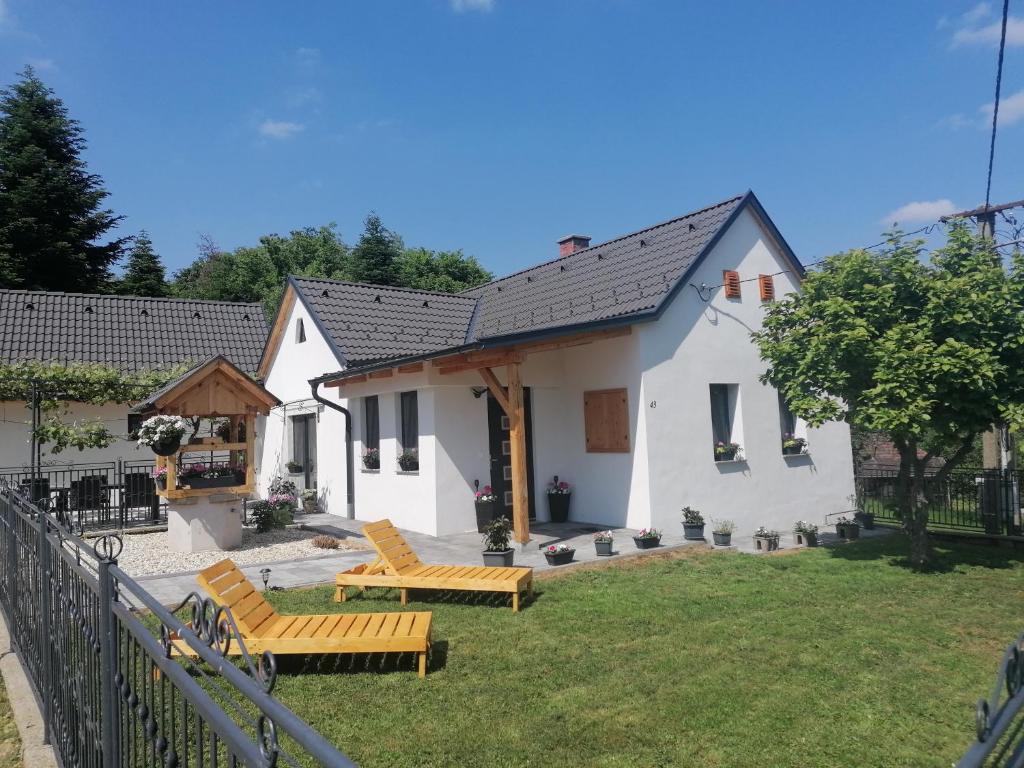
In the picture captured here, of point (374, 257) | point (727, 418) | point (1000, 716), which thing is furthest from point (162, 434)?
point (374, 257)

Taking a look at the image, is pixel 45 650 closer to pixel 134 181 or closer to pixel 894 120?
pixel 894 120

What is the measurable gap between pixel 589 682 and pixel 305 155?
15917mm

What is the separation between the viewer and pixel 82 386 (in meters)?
16.0

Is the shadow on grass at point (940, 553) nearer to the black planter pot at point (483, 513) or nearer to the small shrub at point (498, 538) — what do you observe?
the small shrub at point (498, 538)

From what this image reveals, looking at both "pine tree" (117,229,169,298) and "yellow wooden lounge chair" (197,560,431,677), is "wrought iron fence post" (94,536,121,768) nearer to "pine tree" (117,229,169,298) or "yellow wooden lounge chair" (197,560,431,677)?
"yellow wooden lounge chair" (197,560,431,677)

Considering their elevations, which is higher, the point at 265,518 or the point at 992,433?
the point at 992,433

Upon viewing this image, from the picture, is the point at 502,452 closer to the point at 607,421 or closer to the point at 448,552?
the point at 607,421

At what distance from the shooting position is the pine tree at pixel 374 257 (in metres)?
36.6

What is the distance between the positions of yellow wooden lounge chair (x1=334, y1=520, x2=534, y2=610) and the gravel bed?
3.22 m

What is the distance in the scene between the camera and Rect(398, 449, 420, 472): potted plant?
41.8 feet

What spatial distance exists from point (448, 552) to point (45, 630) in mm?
6406

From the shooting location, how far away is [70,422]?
17656 mm

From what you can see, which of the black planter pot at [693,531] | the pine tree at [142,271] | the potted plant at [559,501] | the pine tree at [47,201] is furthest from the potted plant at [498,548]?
the pine tree at [142,271]

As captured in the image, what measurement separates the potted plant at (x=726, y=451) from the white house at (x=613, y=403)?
0.17 m
